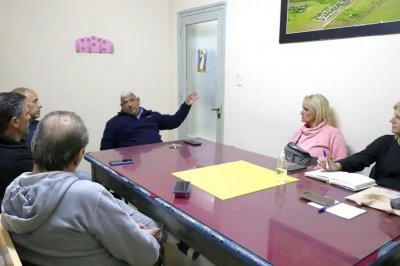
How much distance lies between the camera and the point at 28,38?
3.48m

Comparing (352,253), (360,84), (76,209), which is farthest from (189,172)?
(360,84)

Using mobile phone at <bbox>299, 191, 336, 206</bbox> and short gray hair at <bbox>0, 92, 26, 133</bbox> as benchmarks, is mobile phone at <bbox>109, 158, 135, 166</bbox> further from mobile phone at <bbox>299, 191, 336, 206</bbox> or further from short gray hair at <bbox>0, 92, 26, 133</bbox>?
mobile phone at <bbox>299, 191, 336, 206</bbox>

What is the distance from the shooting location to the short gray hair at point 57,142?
105cm

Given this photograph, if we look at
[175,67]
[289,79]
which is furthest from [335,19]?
[175,67]

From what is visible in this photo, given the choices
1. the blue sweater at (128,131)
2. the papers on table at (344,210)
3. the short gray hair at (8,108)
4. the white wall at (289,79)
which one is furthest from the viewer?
the blue sweater at (128,131)

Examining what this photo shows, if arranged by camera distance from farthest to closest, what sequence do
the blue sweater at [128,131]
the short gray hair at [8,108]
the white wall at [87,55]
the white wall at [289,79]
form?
the white wall at [87,55] → the blue sweater at [128,131] → the white wall at [289,79] → the short gray hair at [8,108]

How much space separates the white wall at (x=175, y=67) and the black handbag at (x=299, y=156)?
0.48 meters

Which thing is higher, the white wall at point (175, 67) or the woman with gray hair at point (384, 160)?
the white wall at point (175, 67)

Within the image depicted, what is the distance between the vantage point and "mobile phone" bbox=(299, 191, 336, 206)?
4.35 feet

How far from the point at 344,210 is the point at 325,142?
1.38 m

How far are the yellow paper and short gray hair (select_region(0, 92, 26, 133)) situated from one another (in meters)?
0.91

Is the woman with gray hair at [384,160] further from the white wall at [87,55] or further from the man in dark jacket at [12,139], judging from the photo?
the white wall at [87,55]

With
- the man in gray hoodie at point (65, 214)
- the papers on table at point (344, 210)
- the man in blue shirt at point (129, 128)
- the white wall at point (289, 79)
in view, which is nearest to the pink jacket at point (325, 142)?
the white wall at point (289, 79)

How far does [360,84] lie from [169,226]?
6.36 ft
